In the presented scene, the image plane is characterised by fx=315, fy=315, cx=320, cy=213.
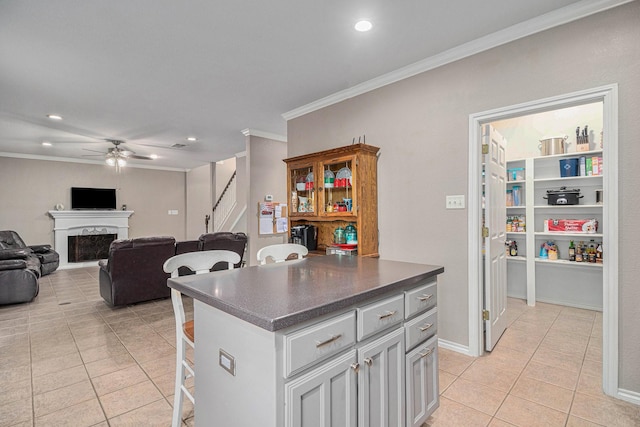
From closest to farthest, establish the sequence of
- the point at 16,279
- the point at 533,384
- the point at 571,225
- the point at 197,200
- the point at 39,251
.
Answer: the point at 533,384, the point at 571,225, the point at 16,279, the point at 39,251, the point at 197,200

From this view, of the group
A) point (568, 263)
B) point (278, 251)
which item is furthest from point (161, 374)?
point (568, 263)

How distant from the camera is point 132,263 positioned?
4.09 m

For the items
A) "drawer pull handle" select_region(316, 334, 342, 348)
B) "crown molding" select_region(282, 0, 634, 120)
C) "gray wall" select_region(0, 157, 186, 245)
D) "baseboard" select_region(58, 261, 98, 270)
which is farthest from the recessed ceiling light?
"baseboard" select_region(58, 261, 98, 270)

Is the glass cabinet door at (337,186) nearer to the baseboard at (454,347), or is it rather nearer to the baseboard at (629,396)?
the baseboard at (454,347)

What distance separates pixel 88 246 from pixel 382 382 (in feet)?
28.9

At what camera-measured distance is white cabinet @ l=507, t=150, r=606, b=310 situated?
12.9 ft

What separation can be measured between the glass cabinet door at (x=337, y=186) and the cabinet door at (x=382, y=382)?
1908 mm

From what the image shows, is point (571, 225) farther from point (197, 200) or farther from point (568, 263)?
point (197, 200)

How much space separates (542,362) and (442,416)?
1296 millimetres

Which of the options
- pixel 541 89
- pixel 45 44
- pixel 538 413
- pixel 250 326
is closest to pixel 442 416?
pixel 538 413

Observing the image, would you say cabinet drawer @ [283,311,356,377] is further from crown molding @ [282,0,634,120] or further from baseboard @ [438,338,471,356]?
crown molding @ [282,0,634,120]

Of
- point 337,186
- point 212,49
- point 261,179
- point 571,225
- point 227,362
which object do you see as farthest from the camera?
point 261,179

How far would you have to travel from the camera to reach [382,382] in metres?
1.45

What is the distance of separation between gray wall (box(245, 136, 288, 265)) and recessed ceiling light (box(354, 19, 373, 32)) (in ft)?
10.7
